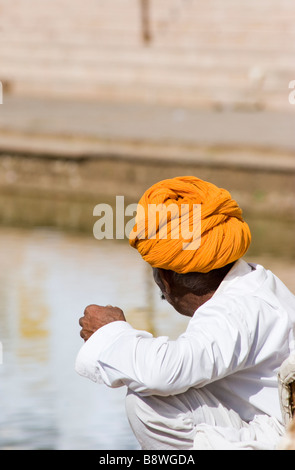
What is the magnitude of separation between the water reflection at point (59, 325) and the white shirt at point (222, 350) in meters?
1.46

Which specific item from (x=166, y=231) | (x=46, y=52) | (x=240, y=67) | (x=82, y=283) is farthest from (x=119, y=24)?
(x=166, y=231)

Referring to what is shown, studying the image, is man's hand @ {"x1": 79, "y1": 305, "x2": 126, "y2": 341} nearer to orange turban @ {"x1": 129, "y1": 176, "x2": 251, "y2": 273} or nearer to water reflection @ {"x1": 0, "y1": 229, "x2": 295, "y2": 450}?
orange turban @ {"x1": 129, "y1": 176, "x2": 251, "y2": 273}

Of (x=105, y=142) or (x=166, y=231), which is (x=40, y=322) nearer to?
(x=166, y=231)

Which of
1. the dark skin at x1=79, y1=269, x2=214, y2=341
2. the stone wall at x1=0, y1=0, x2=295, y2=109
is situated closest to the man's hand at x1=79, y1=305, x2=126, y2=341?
the dark skin at x1=79, y1=269, x2=214, y2=341

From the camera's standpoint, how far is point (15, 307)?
632 cm

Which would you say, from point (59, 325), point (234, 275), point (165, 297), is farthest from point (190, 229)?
point (59, 325)

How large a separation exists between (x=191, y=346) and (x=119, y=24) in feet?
45.4

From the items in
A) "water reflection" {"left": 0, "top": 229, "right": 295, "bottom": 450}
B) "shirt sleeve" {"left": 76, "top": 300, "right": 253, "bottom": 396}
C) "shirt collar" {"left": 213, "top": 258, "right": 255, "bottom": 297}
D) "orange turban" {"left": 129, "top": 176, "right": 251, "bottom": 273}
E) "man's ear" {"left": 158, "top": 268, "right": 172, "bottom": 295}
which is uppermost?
"orange turban" {"left": 129, "top": 176, "right": 251, "bottom": 273}

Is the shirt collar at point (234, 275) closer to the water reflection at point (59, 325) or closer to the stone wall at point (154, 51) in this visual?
the water reflection at point (59, 325)

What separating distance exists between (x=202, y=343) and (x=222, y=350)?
5 cm

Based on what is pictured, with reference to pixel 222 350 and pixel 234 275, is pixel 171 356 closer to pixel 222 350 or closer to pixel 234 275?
pixel 222 350

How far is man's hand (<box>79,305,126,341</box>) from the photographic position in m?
2.60

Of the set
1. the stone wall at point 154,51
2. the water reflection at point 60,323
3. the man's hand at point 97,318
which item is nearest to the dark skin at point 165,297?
the man's hand at point 97,318

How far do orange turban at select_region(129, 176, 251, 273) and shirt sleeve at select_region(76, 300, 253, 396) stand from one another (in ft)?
0.48
